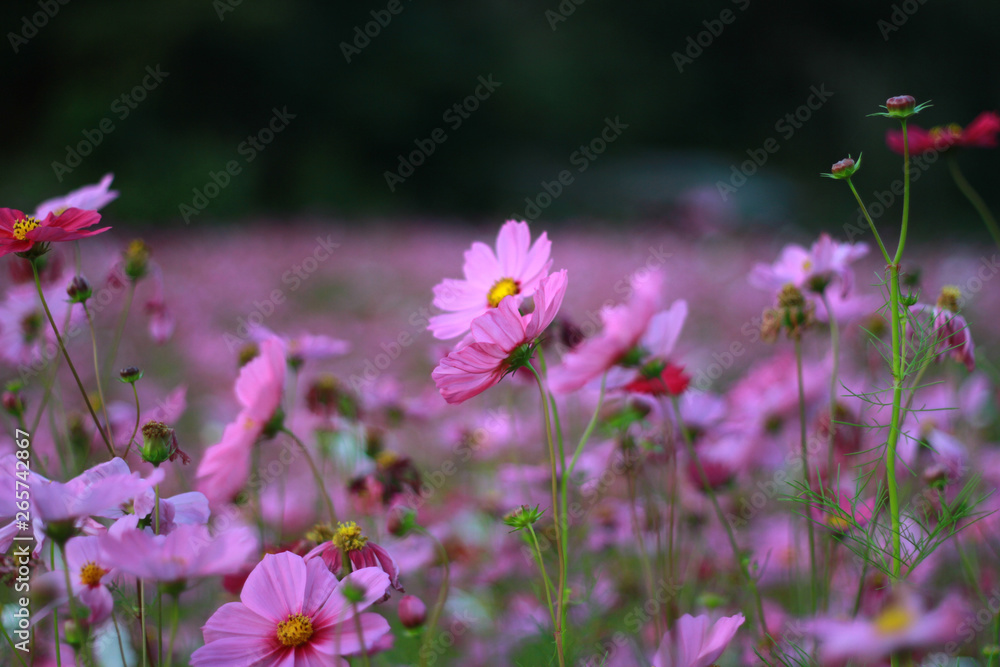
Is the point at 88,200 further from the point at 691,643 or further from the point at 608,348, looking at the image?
the point at 691,643

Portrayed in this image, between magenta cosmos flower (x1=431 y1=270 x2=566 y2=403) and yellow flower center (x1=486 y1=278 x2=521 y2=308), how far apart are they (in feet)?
0.27

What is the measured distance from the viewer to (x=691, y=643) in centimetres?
45

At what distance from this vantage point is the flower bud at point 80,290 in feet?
1.81

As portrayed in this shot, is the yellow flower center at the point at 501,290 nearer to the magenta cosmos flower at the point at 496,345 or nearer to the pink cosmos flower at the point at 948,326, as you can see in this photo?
the magenta cosmos flower at the point at 496,345

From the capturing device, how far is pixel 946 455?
2.33 feet

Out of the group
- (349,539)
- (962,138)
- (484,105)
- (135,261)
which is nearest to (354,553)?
(349,539)

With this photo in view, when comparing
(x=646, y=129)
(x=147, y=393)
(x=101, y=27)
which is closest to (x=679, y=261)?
(x=147, y=393)

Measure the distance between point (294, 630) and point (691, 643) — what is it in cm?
22

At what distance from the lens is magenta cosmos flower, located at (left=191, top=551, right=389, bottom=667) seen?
1.36 feet

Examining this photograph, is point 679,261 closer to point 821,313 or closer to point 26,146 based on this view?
point 821,313

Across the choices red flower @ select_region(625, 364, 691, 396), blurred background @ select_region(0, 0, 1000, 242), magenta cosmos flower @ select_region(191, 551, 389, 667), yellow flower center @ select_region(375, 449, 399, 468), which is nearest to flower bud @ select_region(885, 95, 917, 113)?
red flower @ select_region(625, 364, 691, 396)

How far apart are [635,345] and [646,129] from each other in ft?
32.8

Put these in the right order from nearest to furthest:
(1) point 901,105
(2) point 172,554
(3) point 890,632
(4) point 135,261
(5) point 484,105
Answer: (3) point 890,632 < (2) point 172,554 < (1) point 901,105 < (4) point 135,261 < (5) point 484,105

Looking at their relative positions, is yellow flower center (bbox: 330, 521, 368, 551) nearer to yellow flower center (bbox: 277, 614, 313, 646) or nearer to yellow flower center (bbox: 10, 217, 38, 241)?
yellow flower center (bbox: 277, 614, 313, 646)
